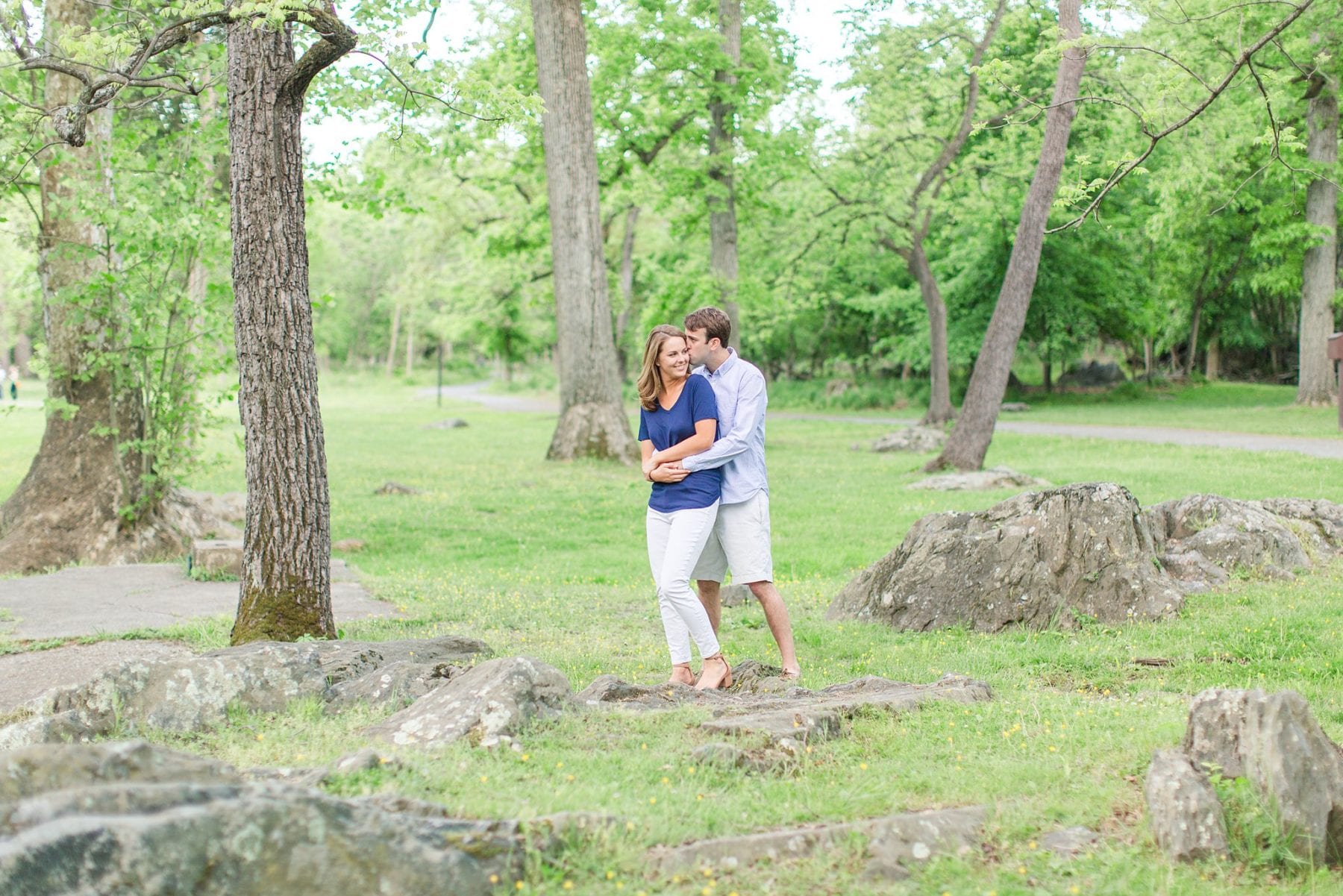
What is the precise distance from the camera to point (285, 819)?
3.17 metres

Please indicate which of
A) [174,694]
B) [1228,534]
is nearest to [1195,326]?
[1228,534]

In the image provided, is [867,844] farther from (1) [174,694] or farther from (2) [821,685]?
(1) [174,694]

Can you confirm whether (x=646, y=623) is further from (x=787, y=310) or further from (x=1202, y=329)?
(x=1202, y=329)

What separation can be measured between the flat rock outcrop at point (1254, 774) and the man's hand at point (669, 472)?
295cm

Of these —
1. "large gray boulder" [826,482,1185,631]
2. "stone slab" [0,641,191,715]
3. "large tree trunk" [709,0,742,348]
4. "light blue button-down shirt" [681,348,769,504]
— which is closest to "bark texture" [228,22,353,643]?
"stone slab" [0,641,191,715]

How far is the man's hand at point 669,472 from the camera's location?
6.48m

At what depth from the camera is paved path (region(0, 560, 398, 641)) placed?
28.5 feet

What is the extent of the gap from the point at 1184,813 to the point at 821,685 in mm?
2927

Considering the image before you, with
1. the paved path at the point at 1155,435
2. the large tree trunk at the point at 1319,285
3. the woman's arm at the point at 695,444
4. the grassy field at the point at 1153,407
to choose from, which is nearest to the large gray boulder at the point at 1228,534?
the woman's arm at the point at 695,444

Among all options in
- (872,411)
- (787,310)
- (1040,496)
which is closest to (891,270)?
(872,411)

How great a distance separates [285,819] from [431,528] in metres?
11.4

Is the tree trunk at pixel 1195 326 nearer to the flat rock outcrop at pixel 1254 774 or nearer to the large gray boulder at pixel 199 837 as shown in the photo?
the flat rock outcrop at pixel 1254 774

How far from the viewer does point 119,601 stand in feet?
32.2

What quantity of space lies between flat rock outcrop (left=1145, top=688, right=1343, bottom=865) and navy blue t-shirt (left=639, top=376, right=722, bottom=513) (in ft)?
9.46
